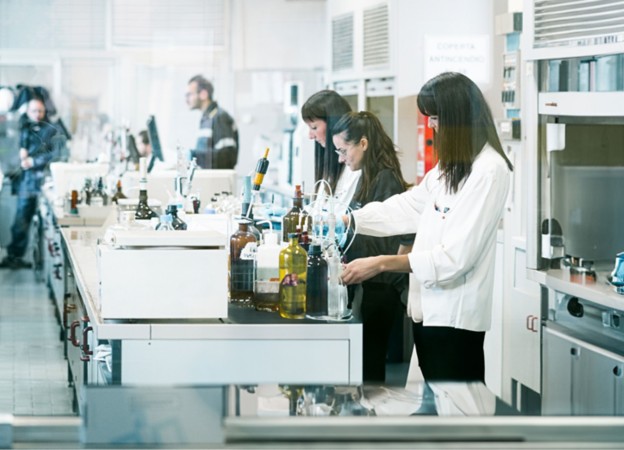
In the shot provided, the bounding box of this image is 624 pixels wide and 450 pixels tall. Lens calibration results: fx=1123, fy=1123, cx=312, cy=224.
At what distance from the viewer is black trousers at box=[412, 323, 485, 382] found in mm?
2723

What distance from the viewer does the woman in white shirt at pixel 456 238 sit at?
8.48 ft

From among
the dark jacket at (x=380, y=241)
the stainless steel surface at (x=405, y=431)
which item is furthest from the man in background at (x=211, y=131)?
the stainless steel surface at (x=405, y=431)

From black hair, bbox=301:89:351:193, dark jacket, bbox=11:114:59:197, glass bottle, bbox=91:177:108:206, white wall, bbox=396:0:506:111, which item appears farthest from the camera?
glass bottle, bbox=91:177:108:206

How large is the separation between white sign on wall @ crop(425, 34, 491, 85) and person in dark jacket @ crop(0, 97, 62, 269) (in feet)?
4.82

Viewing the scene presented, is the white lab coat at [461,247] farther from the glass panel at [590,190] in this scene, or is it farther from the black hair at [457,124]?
the glass panel at [590,190]

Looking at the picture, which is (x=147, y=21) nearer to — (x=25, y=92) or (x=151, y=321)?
(x=25, y=92)

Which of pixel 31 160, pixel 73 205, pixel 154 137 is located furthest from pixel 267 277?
pixel 73 205

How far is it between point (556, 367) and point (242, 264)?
3.31ft

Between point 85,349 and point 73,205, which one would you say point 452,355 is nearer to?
point 85,349

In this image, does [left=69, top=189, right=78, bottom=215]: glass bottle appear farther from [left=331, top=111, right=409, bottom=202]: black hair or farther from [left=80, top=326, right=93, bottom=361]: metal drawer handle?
[left=80, top=326, right=93, bottom=361]: metal drawer handle

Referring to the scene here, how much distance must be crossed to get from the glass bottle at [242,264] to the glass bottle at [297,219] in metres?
0.20

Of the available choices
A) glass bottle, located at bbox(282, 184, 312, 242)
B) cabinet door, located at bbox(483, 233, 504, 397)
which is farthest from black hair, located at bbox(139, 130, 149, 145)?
glass bottle, located at bbox(282, 184, 312, 242)

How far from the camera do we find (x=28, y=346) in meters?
4.32

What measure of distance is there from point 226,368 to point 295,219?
529 millimetres
